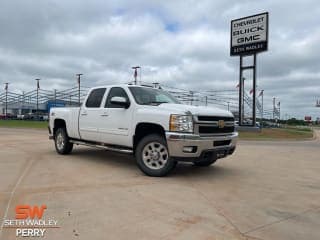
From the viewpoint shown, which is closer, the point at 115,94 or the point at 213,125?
the point at 213,125

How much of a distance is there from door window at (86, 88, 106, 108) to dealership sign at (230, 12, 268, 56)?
2094 cm

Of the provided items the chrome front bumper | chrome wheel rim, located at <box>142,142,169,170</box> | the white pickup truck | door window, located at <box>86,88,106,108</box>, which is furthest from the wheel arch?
door window, located at <box>86,88,106,108</box>

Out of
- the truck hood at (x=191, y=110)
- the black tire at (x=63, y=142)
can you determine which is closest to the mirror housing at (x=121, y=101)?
the truck hood at (x=191, y=110)

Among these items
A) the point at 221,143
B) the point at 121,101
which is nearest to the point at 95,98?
the point at 121,101

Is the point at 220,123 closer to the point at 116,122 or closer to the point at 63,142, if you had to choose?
the point at 116,122

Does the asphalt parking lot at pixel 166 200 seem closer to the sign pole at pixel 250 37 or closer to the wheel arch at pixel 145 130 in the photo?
the wheel arch at pixel 145 130

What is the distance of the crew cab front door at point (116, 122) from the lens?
22.9ft

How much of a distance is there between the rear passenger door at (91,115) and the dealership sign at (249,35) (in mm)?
21012

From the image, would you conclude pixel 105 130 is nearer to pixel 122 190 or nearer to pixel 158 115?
pixel 158 115

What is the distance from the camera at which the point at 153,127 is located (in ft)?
21.5

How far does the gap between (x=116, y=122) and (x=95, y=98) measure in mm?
1296

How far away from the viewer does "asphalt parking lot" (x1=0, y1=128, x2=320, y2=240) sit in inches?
142

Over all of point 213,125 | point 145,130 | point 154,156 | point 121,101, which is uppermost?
point 121,101

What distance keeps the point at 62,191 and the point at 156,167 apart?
2.04 m
